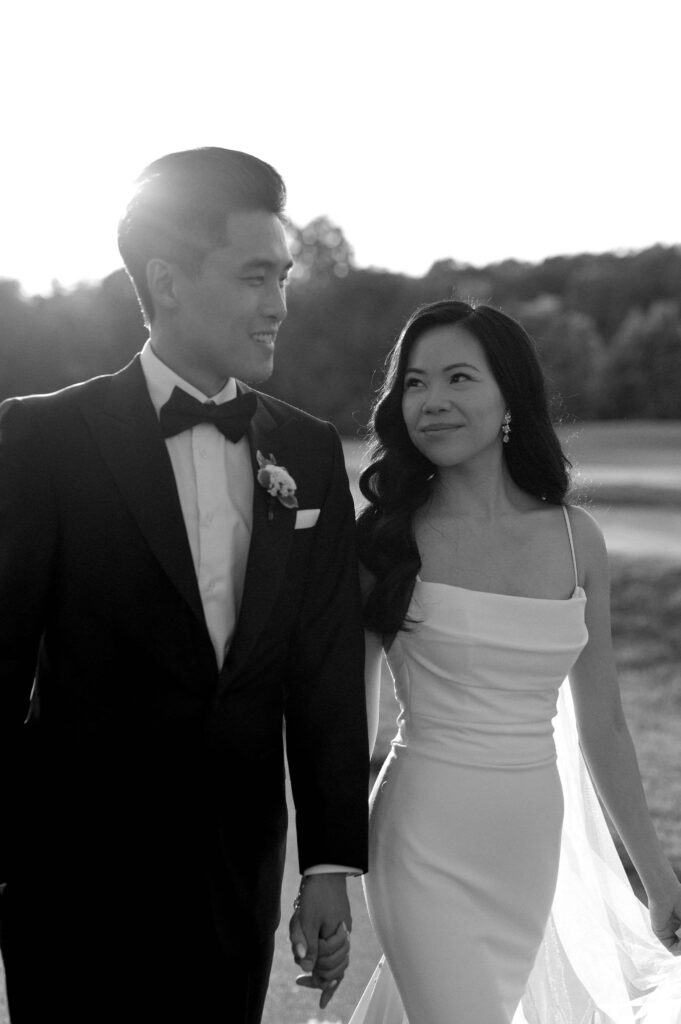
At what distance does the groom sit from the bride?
387 millimetres

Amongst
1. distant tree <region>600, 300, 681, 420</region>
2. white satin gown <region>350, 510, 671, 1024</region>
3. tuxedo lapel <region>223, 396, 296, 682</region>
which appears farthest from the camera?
distant tree <region>600, 300, 681, 420</region>

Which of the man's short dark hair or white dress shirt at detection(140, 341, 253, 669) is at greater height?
the man's short dark hair

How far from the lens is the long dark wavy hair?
300 cm

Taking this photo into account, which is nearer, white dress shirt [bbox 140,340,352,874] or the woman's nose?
white dress shirt [bbox 140,340,352,874]

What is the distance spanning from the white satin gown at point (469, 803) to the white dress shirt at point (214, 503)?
36 centimetres

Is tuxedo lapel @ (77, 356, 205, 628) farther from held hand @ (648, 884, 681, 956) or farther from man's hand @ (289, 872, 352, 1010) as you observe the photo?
held hand @ (648, 884, 681, 956)

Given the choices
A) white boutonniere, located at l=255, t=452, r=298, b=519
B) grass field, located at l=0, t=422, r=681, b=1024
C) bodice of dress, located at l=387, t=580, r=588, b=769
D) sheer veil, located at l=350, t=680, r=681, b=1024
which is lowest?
grass field, located at l=0, t=422, r=681, b=1024

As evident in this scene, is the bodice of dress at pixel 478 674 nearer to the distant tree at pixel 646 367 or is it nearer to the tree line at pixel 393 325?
the tree line at pixel 393 325

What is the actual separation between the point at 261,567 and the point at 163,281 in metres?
0.63

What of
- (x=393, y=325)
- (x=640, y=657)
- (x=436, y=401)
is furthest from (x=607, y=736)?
(x=393, y=325)

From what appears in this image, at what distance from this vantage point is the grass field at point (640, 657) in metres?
4.27

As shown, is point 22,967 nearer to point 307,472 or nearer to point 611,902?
point 307,472

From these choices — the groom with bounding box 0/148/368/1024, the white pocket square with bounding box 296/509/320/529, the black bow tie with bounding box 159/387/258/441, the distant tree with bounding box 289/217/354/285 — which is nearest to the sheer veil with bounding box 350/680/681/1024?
the groom with bounding box 0/148/368/1024

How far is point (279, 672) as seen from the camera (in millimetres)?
2553
